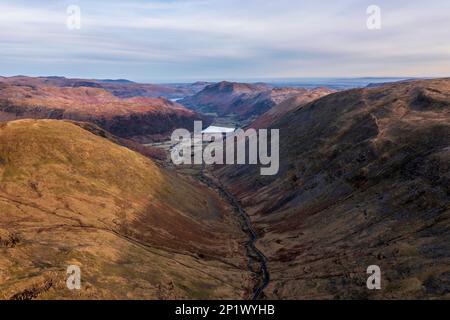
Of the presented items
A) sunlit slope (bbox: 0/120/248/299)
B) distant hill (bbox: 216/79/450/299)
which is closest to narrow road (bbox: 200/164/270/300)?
distant hill (bbox: 216/79/450/299)

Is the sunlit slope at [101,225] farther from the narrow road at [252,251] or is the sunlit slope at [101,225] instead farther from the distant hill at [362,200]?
the distant hill at [362,200]

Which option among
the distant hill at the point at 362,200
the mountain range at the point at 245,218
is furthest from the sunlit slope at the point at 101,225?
the distant hill at the point at 362,200

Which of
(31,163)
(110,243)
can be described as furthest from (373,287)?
(31,163)

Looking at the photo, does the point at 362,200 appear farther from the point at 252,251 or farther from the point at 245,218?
the point at 245,218

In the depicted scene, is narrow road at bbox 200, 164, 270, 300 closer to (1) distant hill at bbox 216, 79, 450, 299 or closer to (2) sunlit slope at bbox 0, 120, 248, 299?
(1) distant hill at bbox 216, 79, 450, 299

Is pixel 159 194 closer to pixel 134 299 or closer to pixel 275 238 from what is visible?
pixel 275 238
